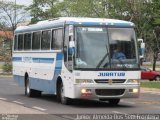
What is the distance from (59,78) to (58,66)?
43 cm

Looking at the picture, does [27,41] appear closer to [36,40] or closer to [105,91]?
[36,40]

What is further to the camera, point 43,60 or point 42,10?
point 42,10

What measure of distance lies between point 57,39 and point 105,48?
8.06 ft

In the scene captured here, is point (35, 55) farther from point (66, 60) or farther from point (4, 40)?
point (4, 40)

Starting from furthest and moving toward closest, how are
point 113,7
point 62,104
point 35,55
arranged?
point 113,7
point 35,55
point 62,104

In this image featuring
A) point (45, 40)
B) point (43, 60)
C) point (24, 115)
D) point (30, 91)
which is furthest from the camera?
point (30, 91)

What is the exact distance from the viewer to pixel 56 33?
2144 centimetres

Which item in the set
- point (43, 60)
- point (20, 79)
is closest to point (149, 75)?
point (20, 79)

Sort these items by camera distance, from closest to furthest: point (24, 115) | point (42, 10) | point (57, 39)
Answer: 1. point (24, 115)
2. point (57, 39)
3. point (42, 10)

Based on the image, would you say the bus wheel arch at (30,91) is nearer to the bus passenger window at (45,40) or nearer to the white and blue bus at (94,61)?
the bus passenger window at (45,40)

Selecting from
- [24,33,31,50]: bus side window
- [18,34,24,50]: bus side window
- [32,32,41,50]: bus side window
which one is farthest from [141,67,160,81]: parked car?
[32,32,41,50]: bus side window

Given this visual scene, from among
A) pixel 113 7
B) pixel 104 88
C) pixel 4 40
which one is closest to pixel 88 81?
pixel 104 88

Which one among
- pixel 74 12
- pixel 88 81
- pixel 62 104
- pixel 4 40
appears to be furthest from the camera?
pixel 4 40

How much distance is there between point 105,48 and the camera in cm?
1945
